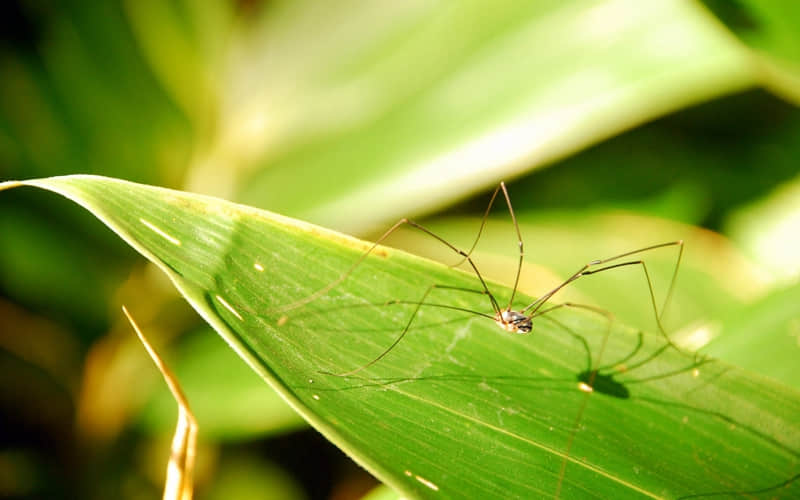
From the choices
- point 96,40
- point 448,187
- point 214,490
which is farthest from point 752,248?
point 96,40

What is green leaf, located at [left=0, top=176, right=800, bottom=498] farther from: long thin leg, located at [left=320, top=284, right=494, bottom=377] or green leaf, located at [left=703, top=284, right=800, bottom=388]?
green leaf, located at [left=703, top=284, right=800, bottom=388]

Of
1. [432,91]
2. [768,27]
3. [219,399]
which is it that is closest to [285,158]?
[432,91]

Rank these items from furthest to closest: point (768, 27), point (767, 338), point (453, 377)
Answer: point (768, 27), point (767, 338), point (453, 377)

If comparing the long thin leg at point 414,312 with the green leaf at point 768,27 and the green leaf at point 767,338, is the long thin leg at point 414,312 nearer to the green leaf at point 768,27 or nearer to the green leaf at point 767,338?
the green leaf at point 767,338

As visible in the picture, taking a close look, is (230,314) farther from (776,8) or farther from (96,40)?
(96,40)

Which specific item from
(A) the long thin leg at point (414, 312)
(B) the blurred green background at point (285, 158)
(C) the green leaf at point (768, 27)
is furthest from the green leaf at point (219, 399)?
(C) the green leaf at point (768, 27)

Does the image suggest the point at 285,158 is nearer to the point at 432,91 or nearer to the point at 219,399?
the point at 432,91

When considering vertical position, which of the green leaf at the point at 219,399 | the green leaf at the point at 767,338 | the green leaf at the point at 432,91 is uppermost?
the green leaf at the point at 432,91
